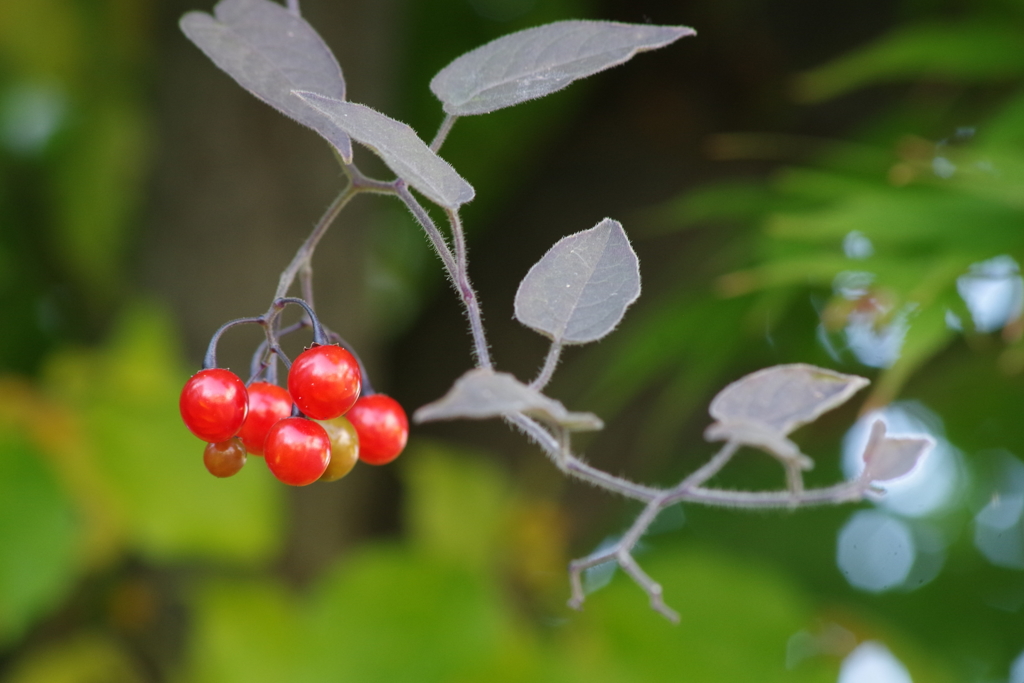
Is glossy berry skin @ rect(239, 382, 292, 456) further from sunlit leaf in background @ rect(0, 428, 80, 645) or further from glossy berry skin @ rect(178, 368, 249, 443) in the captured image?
sunlit leaf in background @ rect(0, 428, 80, 645)

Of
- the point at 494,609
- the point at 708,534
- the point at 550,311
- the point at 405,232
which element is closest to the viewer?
the point at 550,311

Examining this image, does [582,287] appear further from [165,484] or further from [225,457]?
[165,484]

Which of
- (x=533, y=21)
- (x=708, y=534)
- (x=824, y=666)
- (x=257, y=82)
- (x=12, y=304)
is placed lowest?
(x=708, y=534)

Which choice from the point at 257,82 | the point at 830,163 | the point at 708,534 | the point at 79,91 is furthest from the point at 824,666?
the point at 79,91

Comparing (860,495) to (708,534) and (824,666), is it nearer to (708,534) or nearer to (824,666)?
(824,666)

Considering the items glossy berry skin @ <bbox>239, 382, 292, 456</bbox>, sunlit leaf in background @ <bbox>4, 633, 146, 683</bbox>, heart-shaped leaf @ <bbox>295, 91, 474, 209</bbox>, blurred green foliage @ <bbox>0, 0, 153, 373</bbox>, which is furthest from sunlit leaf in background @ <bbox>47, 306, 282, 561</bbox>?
heart-shaped leaf @ <bbox>295, 91, 474, 209</bbox>

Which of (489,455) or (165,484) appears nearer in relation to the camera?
(165,484)

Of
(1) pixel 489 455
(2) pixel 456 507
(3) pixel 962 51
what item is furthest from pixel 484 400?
(1) pixel 489 455
